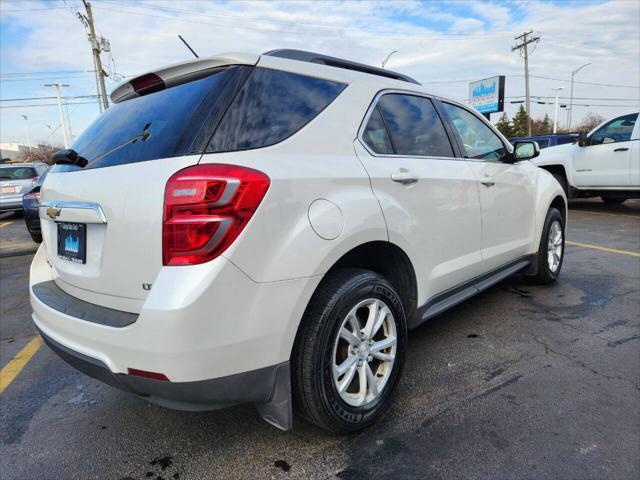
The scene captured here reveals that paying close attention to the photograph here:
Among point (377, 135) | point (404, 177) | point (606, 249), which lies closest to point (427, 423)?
point (404, 177)

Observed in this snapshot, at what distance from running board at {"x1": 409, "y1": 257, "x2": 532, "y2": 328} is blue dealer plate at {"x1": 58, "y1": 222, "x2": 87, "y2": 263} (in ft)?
5.82

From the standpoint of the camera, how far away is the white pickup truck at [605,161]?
28.3 feet

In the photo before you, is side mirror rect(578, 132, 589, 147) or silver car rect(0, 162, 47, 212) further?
silver car rect(0, 162, 47, 212)

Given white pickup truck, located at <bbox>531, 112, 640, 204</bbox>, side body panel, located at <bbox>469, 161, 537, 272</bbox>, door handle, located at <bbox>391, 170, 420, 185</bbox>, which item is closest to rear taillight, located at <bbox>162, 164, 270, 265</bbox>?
door handle, located at <bbox>391, 170, 420, 185</bbox>

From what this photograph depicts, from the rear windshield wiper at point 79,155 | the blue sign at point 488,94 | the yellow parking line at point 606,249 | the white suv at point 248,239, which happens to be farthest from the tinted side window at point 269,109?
the blue sign at point 488,94

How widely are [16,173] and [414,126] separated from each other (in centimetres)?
1296

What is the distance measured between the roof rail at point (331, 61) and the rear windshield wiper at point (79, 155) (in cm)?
69

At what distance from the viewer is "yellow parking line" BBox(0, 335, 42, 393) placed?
9.92 feet

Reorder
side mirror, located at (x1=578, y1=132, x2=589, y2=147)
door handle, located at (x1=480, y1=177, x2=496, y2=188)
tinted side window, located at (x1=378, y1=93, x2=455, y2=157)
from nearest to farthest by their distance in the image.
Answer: tinted side window, located at (x1=378, y1=93, x2=455, y2=157) → door handle, located at (x1=480, y1=177, x2=496, y2=188) → side mirror, located at (x1=578, y1=132, x2=589, y2=147)

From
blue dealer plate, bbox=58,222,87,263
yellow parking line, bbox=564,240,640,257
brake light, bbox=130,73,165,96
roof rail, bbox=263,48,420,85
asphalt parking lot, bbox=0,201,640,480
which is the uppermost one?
roof rail, bbox=263,48,420,85

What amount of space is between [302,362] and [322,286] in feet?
1.11

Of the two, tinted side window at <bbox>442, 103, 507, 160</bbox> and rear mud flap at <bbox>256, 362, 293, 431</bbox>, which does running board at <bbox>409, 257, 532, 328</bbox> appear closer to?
tinted side window at <bbox>442, 103, 507, 160</bbox>

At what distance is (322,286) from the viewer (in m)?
2.03

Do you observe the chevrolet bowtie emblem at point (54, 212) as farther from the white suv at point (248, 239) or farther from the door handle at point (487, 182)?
the door handle at point (487, 182)
